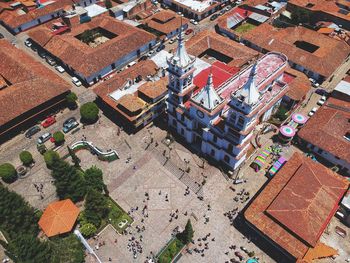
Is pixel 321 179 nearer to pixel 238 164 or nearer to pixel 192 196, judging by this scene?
pixel 238 164

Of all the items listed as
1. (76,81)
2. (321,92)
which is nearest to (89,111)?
(76,81)

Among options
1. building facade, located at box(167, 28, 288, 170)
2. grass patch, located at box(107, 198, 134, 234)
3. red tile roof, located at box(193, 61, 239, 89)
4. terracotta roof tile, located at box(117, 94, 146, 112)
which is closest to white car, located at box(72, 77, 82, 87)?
terracotta roof tile, located at box(117, 94, 146, 112)

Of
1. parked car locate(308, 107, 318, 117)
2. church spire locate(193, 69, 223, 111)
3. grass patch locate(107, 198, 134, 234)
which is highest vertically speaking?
church spire locate(193, 69, 223, 111)

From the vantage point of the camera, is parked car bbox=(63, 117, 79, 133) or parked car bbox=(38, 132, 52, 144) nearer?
parked car bbox=(38, 132, 52, 144)

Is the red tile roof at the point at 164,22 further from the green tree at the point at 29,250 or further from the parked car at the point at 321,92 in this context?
the green tree at the point at 29,250

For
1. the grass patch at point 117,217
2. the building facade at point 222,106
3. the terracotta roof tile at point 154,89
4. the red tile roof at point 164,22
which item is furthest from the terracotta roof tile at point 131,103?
the red tile roof at point 164,22

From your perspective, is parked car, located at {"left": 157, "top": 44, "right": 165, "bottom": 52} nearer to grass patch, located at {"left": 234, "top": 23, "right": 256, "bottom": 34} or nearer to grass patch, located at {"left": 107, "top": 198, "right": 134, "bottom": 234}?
grass patch, located at {"left": 234, "top": 23, "right": 256, "bottom": 34}

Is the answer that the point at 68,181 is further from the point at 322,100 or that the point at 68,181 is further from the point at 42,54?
the point at 322,100
